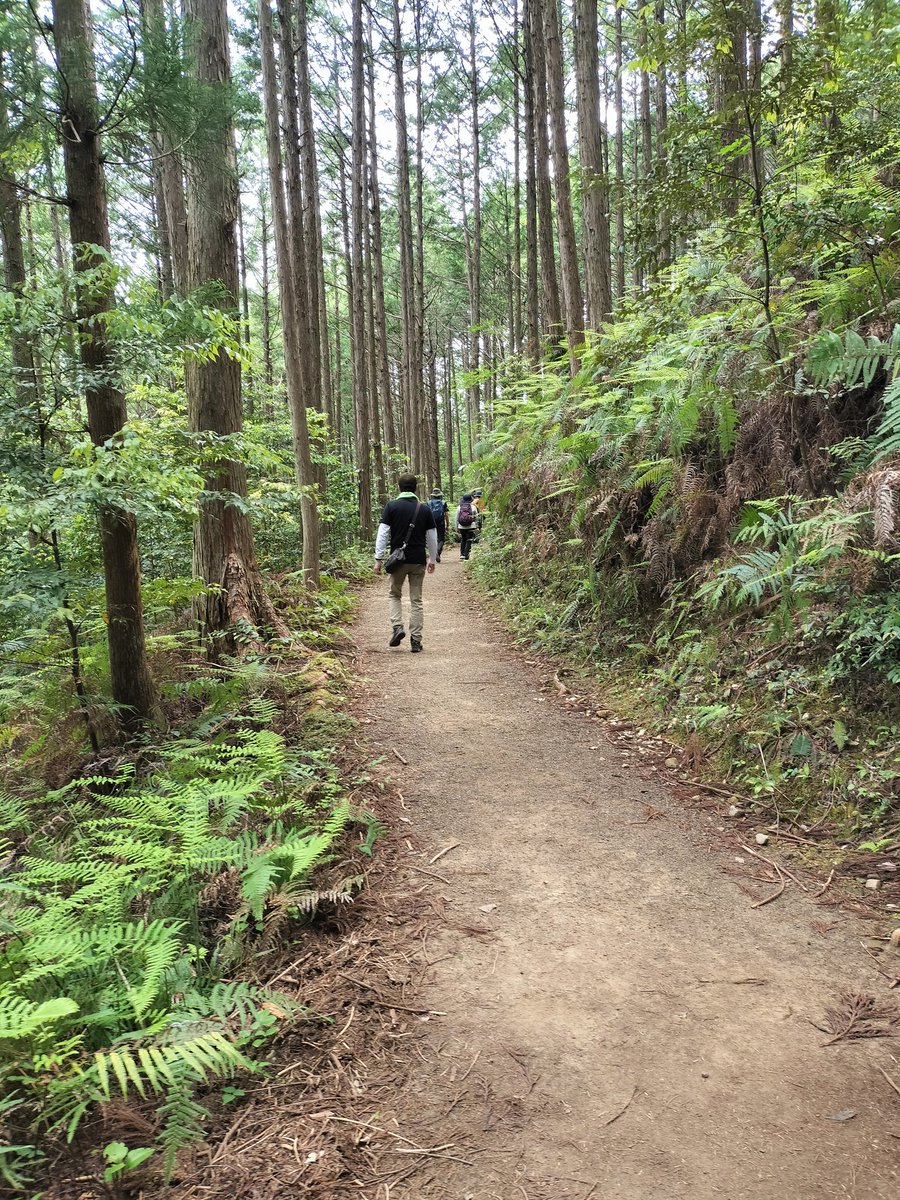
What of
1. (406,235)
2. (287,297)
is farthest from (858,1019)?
(406,235)

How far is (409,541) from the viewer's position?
823 centimetres

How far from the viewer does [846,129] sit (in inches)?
225

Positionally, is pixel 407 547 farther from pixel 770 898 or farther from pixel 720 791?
pixel 770 898

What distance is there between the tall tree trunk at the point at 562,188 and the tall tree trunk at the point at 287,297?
444 centimetres

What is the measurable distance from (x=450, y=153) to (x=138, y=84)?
27.2 m

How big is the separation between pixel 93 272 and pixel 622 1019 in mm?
4926

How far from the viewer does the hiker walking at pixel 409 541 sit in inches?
321

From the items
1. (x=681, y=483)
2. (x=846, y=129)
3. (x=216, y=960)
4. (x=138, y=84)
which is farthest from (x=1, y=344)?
(x=846, y=129)

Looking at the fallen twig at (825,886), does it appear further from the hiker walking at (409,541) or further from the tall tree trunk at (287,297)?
the tall tree trunk at (287,297)

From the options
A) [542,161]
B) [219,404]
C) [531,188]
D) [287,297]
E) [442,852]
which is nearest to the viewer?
[442,852]

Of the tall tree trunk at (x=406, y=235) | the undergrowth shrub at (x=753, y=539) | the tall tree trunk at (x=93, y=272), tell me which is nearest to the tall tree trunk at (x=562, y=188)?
the undergrowth shrub at (x=753, y=539)

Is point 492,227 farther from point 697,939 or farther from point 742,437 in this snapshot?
point 697,939

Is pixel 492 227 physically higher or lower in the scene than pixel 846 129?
higher

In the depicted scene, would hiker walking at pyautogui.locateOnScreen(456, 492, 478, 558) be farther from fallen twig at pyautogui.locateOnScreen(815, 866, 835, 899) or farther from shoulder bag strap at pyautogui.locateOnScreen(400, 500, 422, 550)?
fallen twig at pyautogui.locateOnScreen(815, 866, 835, 899)
